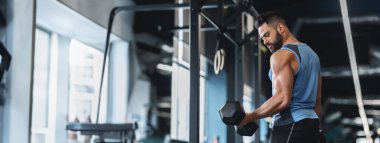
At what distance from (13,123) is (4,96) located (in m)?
0.17

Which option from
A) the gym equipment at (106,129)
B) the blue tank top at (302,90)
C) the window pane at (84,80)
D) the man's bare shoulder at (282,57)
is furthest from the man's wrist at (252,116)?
the window pane at (84,80)

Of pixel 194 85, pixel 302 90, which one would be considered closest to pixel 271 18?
pixel 302 90

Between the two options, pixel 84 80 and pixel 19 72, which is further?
pixel 84 80

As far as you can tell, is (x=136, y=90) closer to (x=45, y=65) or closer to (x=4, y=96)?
(x=45, y=65)

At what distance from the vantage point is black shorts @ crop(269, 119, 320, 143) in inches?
96.8

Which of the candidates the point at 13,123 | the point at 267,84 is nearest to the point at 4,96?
the point at 13,123

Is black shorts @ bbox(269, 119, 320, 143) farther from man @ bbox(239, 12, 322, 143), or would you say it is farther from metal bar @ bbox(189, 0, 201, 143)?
metal bar @ bbox(189, 0, 201, 143)

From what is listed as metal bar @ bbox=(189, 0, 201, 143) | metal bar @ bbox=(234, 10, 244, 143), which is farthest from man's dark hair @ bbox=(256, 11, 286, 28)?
metal bar @ bbox=(234, 10, 244, 143)

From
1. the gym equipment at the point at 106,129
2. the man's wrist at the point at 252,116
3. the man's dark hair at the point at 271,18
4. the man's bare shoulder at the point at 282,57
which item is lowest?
the gym equipment at the point at 106,129

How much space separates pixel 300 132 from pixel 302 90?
0.60 ft

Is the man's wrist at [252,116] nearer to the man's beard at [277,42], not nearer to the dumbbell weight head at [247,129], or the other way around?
the dumbbell weight head at [247,129]

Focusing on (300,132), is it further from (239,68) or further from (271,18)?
(239,68)

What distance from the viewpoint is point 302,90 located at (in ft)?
8.07

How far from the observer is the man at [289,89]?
240cm
